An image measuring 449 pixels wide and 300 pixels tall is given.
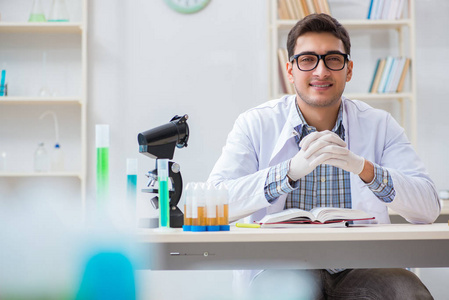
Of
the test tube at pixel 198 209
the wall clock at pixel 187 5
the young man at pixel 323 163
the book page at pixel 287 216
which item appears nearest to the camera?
the test tube at pixel 198 209

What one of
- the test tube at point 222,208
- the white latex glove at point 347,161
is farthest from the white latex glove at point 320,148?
the test tube at point 222,208

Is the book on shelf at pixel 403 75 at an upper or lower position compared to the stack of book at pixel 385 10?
lower

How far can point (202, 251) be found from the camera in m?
1.12

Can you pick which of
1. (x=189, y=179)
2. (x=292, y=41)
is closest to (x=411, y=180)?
(x=292, y=41)

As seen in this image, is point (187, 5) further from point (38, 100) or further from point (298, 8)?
point (38, 100)

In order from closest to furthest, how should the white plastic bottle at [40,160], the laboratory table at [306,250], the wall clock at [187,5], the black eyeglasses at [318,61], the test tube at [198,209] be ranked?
the laboratory table at [306,250] < the test tube at [198,209] < the black eyeglasses at [318,61] < the white plastic bottle at [40,160] < the wall clock at [187,5]

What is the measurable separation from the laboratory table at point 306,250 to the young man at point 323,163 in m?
0.40

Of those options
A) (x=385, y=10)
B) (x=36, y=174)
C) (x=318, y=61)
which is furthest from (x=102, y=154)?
(x=385, y=10)

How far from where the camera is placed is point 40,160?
3248 millimetres

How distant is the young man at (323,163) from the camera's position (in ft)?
5.07

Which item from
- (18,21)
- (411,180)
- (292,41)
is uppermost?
(18,21)

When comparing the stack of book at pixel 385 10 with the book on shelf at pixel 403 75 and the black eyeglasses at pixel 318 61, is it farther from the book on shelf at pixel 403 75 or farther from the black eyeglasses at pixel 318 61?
the black eyeglasses at pixel 318 61

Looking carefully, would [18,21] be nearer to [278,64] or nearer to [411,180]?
[278,64]

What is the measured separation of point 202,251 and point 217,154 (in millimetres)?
2306
